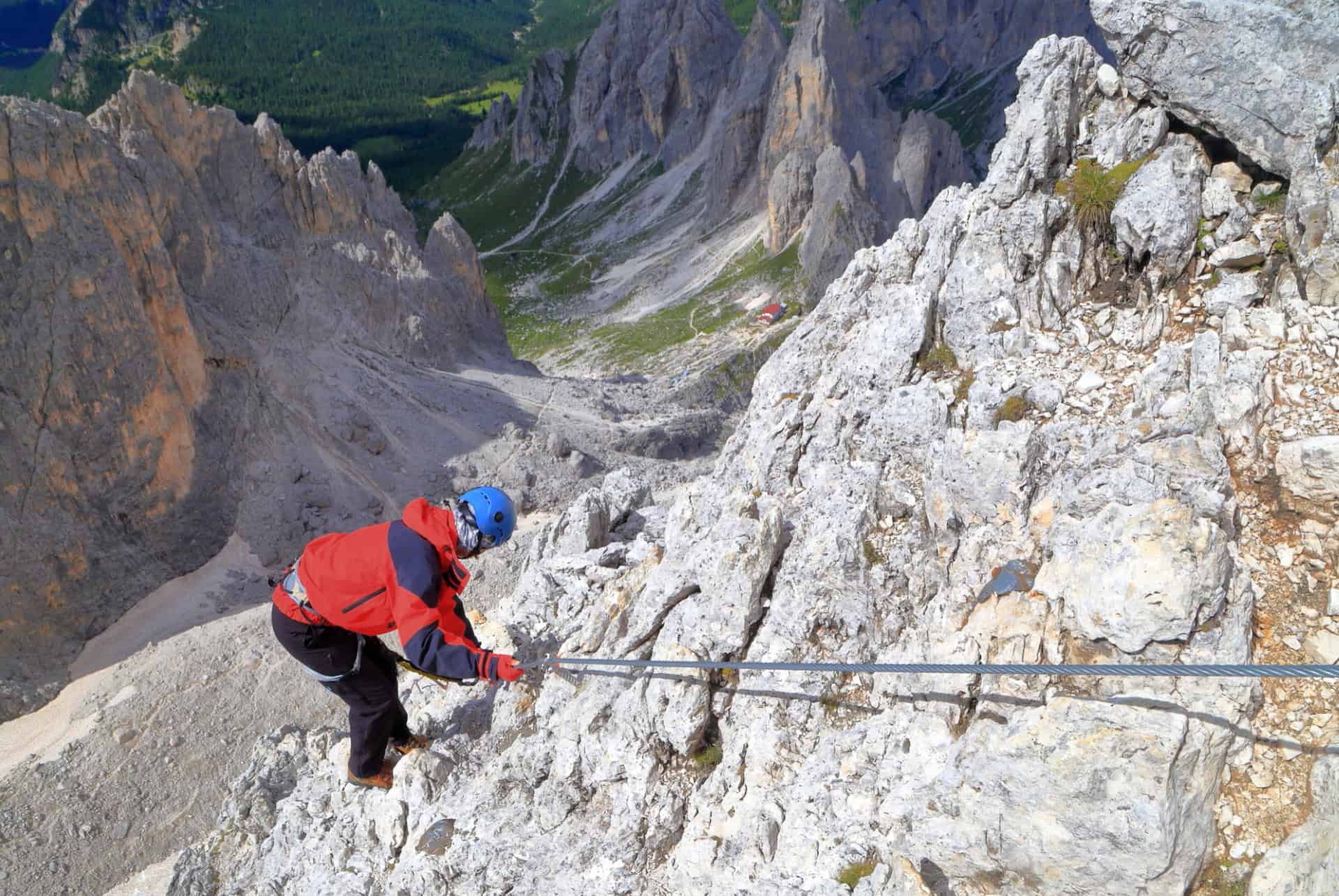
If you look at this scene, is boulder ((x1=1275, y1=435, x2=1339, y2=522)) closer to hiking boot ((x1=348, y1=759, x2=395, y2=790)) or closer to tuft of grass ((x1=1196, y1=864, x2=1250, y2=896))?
tuft of grass ((x1=1196, y1=864, x2=1250, y2=896))

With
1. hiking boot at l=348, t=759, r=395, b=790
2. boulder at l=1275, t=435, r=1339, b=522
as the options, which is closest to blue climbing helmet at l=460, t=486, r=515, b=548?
hiking boot at l=348, t=759, r=395, b=790

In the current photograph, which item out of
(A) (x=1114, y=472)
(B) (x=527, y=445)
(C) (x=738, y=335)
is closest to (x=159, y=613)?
(B) (x=527, y=445)

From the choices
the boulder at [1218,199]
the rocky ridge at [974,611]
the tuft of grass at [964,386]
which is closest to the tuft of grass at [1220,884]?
the rocky ridge at [974,611]

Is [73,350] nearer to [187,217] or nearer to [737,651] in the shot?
[187,217]

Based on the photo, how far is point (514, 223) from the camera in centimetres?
11500

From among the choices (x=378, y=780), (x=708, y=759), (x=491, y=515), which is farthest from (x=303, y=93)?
(x=708, y=759)

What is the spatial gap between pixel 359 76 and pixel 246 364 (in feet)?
636

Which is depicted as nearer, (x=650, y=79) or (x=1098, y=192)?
(x=1098, y=192)

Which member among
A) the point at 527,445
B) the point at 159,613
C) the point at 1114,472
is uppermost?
the point at 1114,472

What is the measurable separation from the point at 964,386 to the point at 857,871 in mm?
5578

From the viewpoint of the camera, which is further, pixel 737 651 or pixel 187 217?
pixel 187 217

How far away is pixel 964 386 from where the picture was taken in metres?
9.54

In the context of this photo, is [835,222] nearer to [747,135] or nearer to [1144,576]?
[747,135]

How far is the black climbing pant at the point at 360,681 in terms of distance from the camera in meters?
9.20
